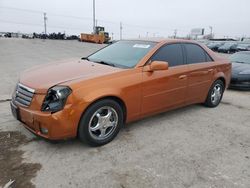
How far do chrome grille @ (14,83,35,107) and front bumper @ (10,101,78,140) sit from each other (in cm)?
12

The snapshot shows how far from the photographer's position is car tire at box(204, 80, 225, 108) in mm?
5582

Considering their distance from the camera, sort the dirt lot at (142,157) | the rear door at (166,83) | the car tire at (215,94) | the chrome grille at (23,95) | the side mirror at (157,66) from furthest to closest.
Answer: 1. the car tire at (215,94)
2. the rear door at (166,83)
3. the side mirror at (157,66)
4. the chrome grille at (23,95)
5. the dirt lot at (142,157)

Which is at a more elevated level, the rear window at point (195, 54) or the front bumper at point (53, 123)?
the rear window at point (195, 54)

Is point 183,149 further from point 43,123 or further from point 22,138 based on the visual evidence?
Result: point 22,138

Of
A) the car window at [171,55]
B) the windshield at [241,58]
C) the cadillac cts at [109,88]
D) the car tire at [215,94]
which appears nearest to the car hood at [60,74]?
the cadillac cts at [109,88]

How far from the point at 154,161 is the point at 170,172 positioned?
0.30 metres

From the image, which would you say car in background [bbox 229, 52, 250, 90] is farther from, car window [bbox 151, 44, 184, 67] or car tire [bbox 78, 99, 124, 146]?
car tire [bbox 78, 99, 124, 146]

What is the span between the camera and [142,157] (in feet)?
11.1

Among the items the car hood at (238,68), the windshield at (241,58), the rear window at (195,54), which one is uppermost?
the rear window at (195,54)

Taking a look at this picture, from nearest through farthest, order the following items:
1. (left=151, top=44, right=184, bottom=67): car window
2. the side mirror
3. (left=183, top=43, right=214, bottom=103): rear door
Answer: the side mirror
(left=151, top=44, right=184, bottom=67): car window
(left=183, top=43, right=214, bottom=103): rear door

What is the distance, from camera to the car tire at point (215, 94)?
5.58m

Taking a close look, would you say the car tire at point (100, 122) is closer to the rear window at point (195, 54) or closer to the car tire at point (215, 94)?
the rear window at point (195, 54)

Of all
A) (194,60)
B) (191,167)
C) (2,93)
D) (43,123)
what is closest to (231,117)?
(194,60)

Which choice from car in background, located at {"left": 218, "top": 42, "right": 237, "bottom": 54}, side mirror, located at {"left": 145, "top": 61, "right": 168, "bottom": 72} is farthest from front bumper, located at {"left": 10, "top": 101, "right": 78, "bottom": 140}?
car in background, located at {"left": 218, "top": 42, "right": 237, "bottom": 54}
